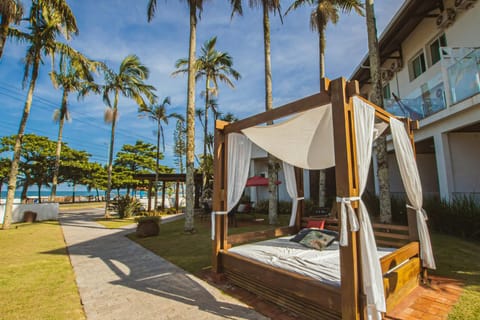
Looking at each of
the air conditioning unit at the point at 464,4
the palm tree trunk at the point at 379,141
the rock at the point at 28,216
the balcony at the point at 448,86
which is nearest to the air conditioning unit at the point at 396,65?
the air conditioning unit at the point at 464,4

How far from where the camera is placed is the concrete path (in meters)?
2.54

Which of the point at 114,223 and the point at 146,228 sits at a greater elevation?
the point at 146,228

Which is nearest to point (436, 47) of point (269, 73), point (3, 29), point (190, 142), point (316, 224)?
point (269, 73)

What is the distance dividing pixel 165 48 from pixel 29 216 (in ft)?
33.5

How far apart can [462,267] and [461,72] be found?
484 cm

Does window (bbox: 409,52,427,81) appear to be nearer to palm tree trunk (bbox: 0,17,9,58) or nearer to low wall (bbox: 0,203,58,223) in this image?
palm tree trunk (bbox: 0,17,9,58)

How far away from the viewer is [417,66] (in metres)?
9.66

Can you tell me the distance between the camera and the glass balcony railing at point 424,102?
6570 mm

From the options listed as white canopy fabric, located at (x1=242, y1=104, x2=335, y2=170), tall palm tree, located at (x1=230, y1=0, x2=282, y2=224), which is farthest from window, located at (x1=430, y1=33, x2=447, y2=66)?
white canopy fabric, located at (x1=242, y1=104, x2=335, y2=170)

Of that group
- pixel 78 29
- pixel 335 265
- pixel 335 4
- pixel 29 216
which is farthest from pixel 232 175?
pixel 29 216

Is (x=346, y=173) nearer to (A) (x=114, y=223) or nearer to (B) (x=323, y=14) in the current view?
(B) (x=323, y=14)

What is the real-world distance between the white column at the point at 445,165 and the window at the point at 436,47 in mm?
3867

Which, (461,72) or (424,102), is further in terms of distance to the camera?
(424,102)

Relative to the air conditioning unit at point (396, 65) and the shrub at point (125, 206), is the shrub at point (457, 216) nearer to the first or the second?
the air conditioning unit at point (396, 65)
